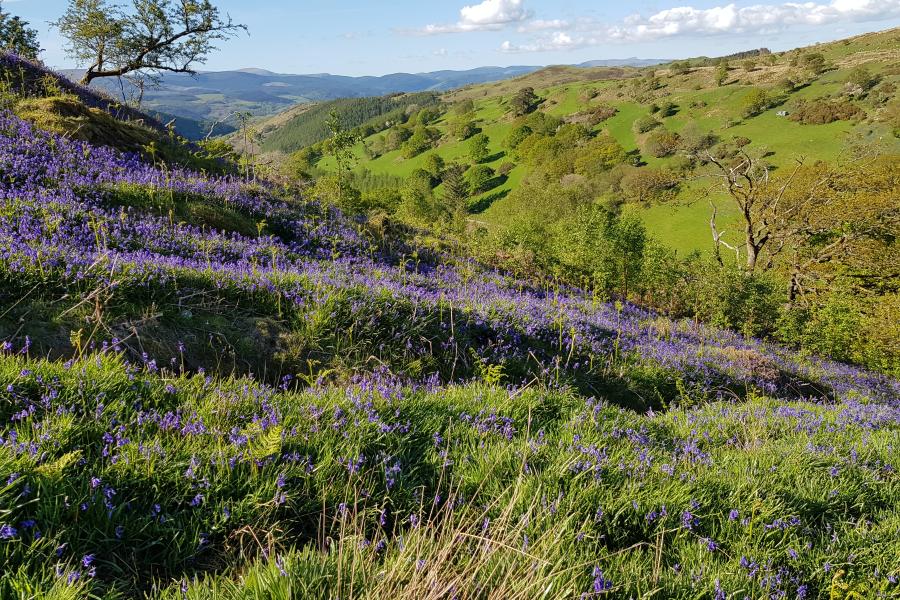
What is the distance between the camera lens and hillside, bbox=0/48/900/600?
8.12 ft

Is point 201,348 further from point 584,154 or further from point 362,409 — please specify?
point 584,154

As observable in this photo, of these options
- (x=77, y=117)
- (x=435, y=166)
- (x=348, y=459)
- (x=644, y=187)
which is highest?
(x=435, y=166)

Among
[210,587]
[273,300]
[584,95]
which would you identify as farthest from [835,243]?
[584,95]

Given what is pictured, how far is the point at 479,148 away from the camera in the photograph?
6348 inches

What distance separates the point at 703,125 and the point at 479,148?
219 ft

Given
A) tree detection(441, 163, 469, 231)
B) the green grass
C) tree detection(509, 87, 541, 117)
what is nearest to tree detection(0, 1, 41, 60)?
the green grass

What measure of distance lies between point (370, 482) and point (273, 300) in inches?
153

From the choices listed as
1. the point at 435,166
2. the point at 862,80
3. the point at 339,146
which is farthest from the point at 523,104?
the point at 339,146

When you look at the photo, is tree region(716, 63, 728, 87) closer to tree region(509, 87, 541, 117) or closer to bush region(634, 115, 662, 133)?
bush region(634, 115, 662, 133)

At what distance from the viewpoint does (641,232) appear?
24469 millimetres

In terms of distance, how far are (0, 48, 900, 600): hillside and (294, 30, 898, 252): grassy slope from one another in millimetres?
56718

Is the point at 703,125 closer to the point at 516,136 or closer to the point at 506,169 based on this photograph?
the point at 516,136

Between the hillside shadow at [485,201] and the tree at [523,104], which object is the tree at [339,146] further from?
the tree at [523,104]

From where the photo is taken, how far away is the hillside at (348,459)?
2.47 m
